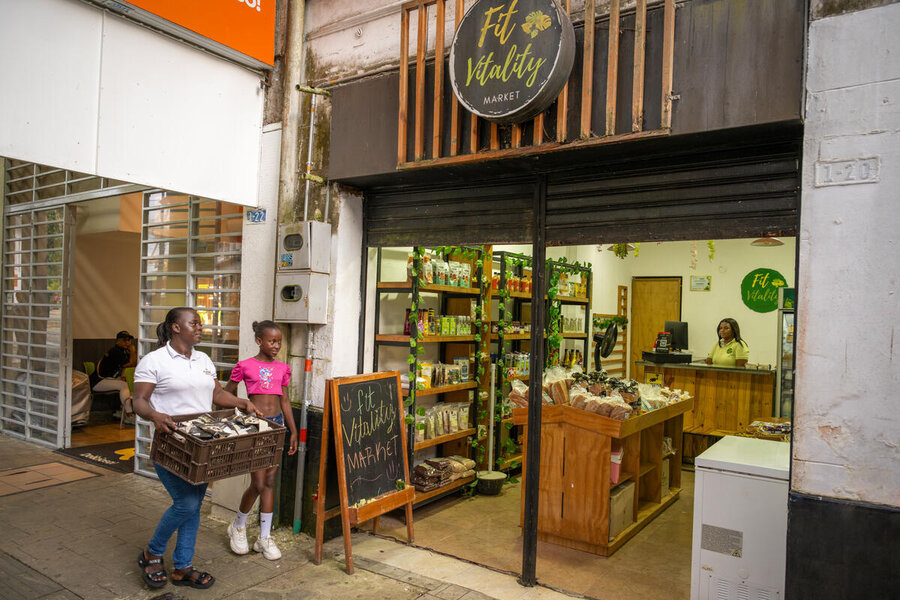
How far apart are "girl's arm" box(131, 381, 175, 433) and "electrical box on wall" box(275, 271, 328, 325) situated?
1.20m

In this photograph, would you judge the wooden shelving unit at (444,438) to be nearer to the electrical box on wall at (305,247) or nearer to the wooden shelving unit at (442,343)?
Result: the wooden shelving unit at (442,343)

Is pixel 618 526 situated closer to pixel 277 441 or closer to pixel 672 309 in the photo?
pixel 277 441

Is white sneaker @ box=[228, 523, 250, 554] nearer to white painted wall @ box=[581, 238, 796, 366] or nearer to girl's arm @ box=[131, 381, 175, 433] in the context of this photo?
girl's arm @ box=[131, 381, 175, 433]

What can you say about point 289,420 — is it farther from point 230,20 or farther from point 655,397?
point 655,397

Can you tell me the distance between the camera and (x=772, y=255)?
938 cm

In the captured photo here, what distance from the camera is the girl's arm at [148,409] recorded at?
11.3 ft

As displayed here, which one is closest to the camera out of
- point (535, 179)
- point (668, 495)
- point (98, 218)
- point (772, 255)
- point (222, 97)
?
point (535, 179)

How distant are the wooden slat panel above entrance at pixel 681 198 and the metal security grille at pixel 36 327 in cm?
622

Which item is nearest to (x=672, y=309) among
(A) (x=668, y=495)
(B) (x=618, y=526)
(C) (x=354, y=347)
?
(A) (x=668, y=495)

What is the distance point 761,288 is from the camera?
9.49 m

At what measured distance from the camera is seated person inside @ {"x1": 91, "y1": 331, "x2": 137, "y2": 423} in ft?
28.0

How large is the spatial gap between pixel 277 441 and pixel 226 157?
2.31 metres

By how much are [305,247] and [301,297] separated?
379 millimetres

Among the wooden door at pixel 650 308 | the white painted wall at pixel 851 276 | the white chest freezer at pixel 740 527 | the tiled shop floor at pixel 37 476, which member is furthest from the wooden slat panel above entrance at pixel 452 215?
the wooden door at pixel 650 308
